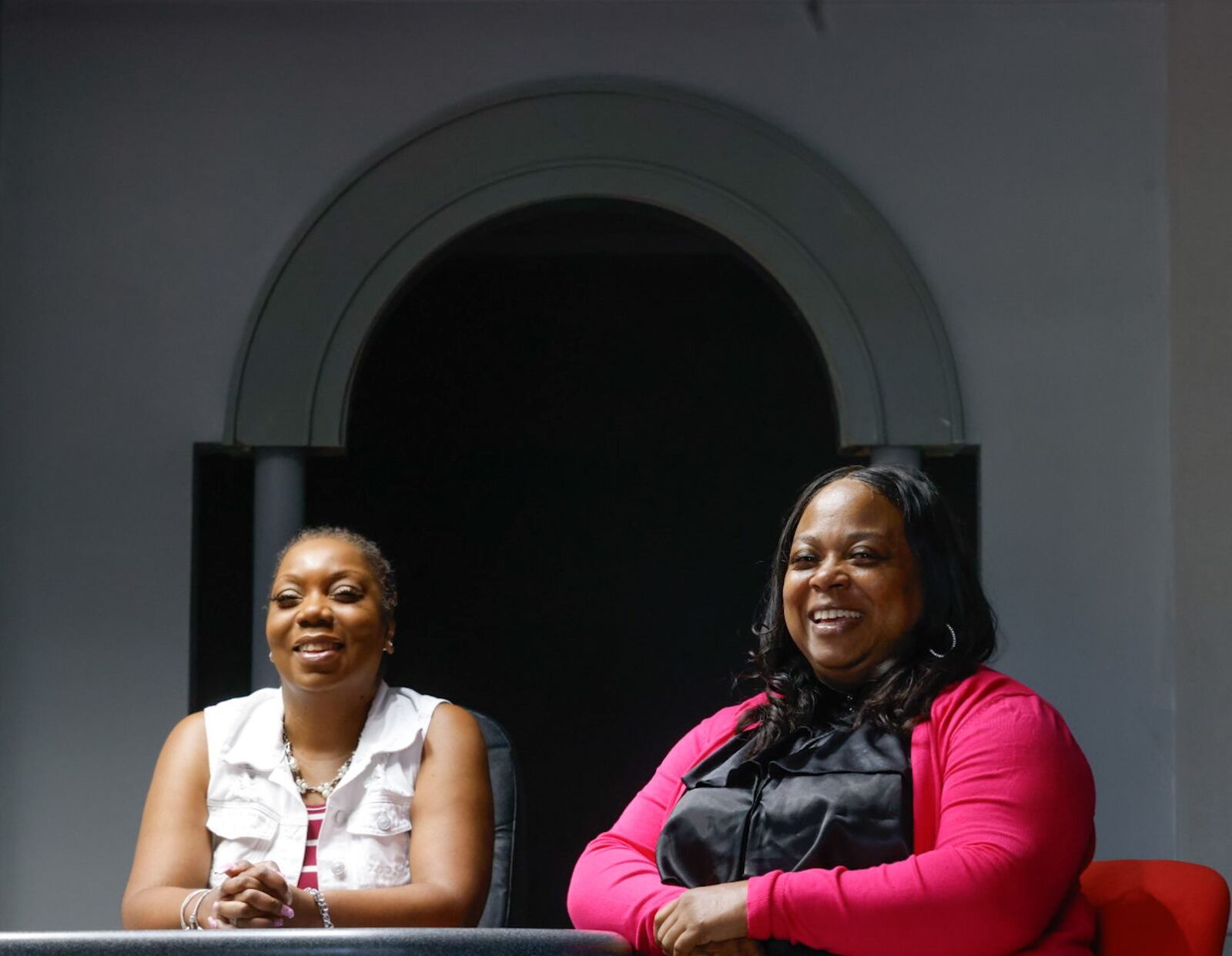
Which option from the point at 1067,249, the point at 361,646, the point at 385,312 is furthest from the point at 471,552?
the point at 361,646

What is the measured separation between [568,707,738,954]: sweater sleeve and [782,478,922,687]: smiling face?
0.68ft

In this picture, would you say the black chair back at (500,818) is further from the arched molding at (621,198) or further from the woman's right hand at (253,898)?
the arched molding at (621,198)

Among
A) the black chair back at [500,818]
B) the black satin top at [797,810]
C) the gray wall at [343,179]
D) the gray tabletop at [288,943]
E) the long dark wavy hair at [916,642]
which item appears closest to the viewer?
the gray tabletop at [288,943]

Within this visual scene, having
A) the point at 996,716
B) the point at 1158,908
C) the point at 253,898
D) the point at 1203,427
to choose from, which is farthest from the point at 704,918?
the point at 1203,427

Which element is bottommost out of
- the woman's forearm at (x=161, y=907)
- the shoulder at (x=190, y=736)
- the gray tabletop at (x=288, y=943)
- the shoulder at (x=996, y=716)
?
the woman's forearm at (x=161, y=907)

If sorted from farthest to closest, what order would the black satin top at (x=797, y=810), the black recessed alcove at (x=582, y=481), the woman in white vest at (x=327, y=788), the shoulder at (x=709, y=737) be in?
the black recessed alcove at (x=582, y=481) → the woman in white vest at (x=327, y=788) → the shoulder at (x=709, y=737) → the black satin top at (x=797, y=810)

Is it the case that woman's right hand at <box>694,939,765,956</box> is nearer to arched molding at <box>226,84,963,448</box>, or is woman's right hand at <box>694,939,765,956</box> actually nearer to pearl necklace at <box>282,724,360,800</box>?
pearl necklace at <box>282,724,360,800</box>

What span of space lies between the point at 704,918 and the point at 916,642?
53 centimetres

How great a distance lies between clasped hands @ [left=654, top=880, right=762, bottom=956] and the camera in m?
1.76

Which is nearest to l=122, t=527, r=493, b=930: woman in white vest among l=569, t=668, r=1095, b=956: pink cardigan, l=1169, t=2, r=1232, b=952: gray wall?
l=569, t=668, r=1095, b=956: pink cardigan

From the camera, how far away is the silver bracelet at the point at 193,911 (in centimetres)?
225

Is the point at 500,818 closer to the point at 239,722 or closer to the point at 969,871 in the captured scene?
the point at 239,722

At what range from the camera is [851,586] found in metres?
2.08

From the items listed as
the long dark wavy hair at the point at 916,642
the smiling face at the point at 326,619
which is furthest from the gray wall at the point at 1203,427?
the smiling face at the point at 326,619
